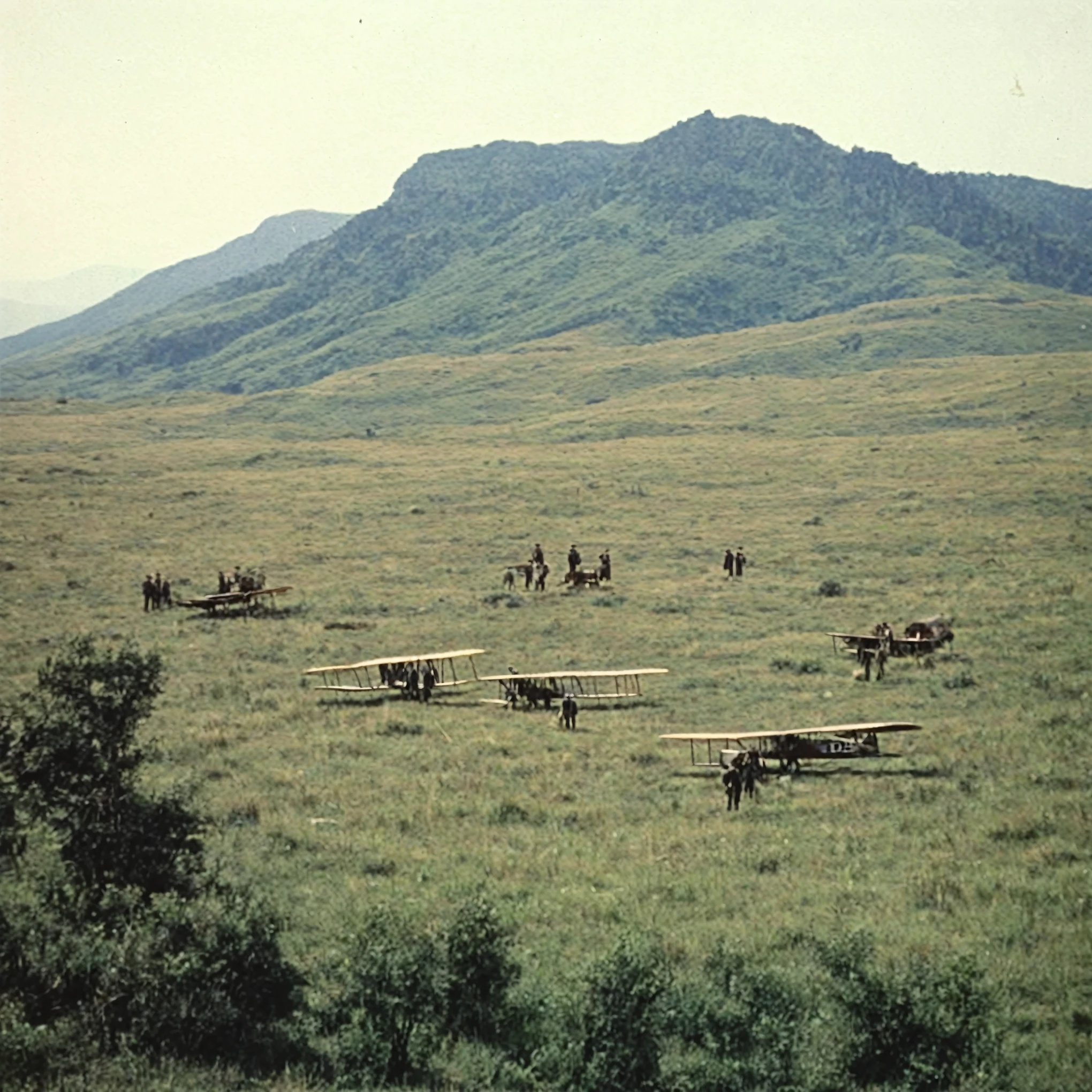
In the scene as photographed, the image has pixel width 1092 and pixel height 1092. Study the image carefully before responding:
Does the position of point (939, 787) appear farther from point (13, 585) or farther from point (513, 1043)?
point (13, 585)

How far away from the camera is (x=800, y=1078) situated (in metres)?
11.2

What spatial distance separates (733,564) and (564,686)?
57.5 feet

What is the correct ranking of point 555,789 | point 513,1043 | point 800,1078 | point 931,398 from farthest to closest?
point 931,398, point 555,789, point 513,1043, point 800,1078

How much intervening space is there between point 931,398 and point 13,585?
267 feet

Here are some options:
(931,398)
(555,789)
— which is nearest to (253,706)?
(555,789)

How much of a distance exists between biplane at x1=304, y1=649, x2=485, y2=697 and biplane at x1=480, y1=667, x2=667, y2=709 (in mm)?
848

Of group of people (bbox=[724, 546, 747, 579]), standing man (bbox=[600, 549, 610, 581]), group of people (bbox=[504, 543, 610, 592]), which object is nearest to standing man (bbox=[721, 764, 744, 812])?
group of people (bbox=[504, 543, 610, 592])

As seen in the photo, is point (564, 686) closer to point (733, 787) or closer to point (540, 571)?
point (733, 787)

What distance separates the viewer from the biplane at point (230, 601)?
3888 centimetres

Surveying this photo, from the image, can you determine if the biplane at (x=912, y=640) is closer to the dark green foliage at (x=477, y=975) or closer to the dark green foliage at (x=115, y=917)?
the dark green foliage at (x=477, y=975)

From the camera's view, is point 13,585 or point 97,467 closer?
point 13,585

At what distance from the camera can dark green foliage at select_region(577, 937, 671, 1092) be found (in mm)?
11109

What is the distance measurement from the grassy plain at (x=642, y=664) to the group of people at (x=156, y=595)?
1.26 metres

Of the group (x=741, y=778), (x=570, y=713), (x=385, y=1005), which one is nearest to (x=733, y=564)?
(x=570, y=713)
